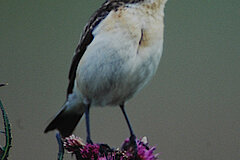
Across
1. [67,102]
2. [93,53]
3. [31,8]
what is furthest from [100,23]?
[31,8]

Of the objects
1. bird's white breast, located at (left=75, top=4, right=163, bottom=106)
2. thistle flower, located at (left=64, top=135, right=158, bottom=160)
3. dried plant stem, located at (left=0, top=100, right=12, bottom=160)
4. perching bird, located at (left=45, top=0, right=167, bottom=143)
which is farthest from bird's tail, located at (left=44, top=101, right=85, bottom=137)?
dried plant stem, located at (left=0, top=100, right=12, bottom=160)

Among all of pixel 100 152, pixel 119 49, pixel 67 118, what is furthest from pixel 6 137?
pixel 67 118

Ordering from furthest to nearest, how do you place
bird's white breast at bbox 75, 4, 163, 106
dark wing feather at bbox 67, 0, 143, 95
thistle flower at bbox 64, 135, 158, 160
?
dark wing feather at bbox 67, 0, 143, 95 < bird's white breast at bbox 75, 4, 163, 106 < thistle flower at bbox 64, 135, 158, 160

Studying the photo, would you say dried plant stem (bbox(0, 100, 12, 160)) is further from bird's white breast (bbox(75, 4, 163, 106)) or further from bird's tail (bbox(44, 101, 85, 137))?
bird's tail (bbox(44, 101, 85, 137))

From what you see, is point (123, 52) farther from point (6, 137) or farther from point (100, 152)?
point (6, 137)

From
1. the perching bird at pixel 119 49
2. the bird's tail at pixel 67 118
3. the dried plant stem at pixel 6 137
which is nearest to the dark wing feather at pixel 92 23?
the perching bird at pixel 119 49

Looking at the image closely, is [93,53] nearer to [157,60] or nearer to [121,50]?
[121,50]
